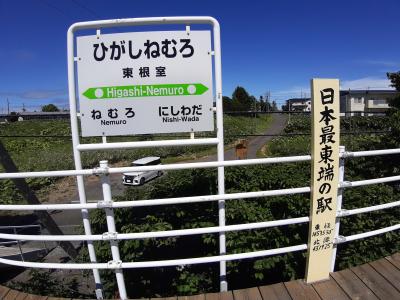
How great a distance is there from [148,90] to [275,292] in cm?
180

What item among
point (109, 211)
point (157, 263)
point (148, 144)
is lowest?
point (157, 263)

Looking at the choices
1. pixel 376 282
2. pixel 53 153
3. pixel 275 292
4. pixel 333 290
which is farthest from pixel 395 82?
pixel 53 153

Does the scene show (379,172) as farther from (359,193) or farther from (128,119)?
(128,119)

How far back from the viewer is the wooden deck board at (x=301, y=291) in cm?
233

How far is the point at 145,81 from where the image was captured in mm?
2506

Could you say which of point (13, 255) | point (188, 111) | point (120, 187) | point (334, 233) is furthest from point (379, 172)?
point (120, 187)

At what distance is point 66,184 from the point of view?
21969 mm

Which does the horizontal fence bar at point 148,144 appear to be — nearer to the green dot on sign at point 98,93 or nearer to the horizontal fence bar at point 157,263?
the green dot on sign at point 98,93

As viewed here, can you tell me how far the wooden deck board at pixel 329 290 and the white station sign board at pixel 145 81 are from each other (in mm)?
1475

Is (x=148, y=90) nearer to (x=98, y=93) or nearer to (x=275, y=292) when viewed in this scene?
(x=98, y=93)

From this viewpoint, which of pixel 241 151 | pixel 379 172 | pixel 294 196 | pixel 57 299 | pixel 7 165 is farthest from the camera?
pixel 241 151

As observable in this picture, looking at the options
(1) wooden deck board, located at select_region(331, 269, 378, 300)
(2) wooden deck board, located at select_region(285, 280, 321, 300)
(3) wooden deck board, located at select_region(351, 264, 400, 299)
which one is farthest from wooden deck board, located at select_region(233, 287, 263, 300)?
(3) wooden deck board, located at select_region(351, 264, 400, 299)

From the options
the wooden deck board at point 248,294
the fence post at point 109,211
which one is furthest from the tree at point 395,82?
the fence post at point 109,211

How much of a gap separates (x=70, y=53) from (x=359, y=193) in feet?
10.1
